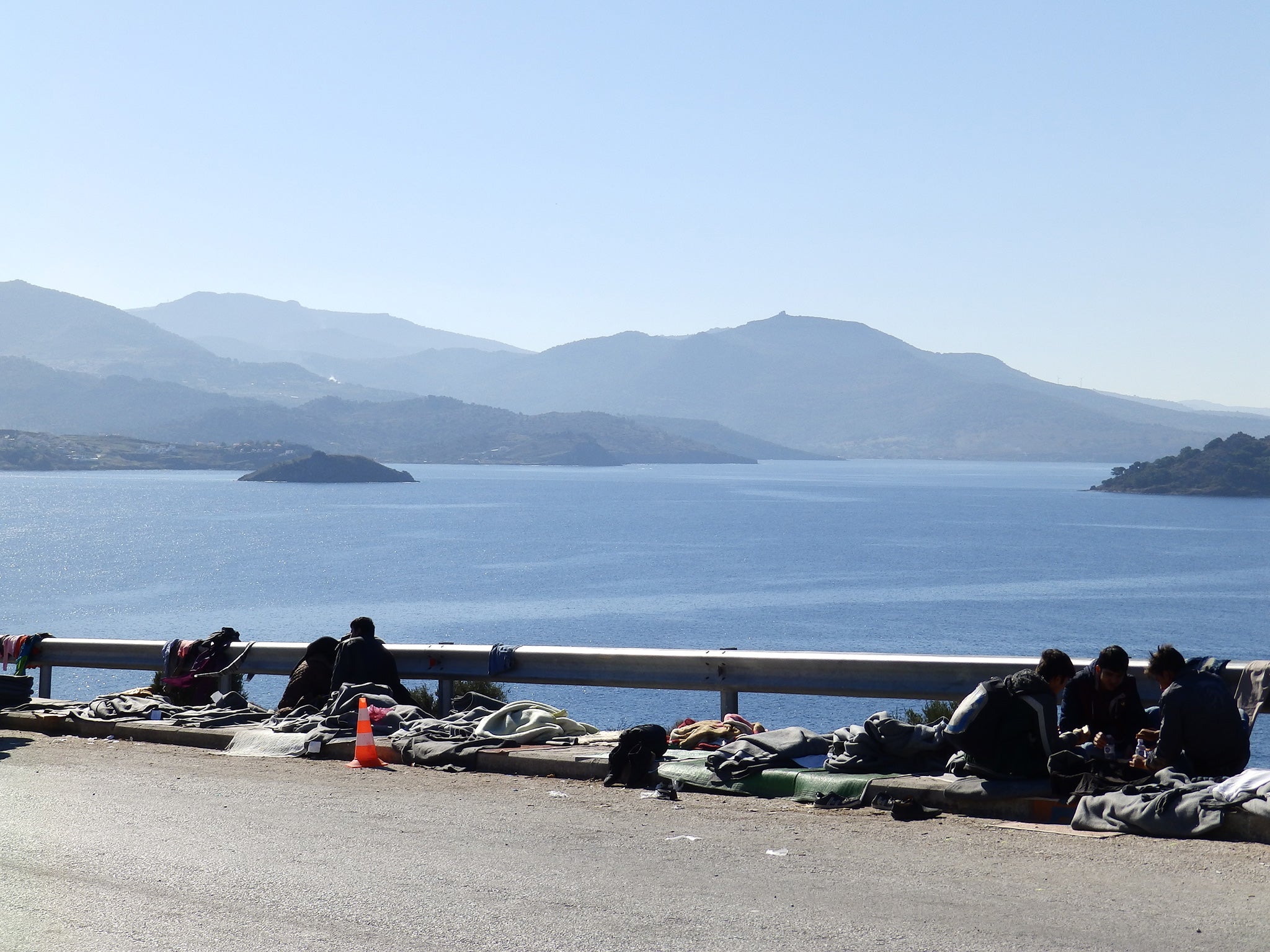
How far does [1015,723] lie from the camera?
275 inches

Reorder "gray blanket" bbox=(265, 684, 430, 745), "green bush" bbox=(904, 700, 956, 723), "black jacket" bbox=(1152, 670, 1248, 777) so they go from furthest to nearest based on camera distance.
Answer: "green bush" bbox=(904, 700, 956, 723)
"gray blanket" bbox=(265, 684, 430, 745)
"black jacket" bbox=(1152, 670, 1248, 777)

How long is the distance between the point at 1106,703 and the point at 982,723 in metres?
1.04

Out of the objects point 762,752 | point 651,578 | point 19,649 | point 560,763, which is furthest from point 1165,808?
point 651,578

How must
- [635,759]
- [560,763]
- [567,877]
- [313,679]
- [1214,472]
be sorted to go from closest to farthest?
[567,877], [635,759], [560,763], [313,679], [1214,472]

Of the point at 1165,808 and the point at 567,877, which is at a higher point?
the point at 1165,808

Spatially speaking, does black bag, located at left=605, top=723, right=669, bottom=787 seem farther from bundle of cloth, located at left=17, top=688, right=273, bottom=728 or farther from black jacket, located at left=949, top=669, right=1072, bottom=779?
bundle of cloth, located at left=17, top=688, right=273, bottom=728

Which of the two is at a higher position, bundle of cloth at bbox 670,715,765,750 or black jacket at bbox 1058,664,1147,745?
black jacket at bbox 1058,664,1147,745

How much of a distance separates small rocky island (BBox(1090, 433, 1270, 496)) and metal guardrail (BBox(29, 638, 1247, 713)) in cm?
18551

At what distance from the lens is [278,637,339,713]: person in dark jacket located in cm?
1085

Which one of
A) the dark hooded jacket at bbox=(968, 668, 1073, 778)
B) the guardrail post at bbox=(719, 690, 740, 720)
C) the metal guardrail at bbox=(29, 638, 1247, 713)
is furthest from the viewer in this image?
the guardrail post at bbox=(719, 690, 740, 720)

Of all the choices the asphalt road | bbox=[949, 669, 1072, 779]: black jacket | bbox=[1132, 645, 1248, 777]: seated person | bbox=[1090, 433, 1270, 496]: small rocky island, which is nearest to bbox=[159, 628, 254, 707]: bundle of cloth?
the asphalt road

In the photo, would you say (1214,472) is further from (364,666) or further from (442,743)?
(442,743)

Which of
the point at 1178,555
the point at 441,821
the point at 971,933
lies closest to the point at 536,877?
the point at 441,821

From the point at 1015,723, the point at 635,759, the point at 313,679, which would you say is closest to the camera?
the point at 1015,723
